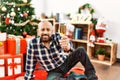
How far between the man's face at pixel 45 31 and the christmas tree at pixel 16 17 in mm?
1442

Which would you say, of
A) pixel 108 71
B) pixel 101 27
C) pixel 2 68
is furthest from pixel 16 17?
pixel 108 71

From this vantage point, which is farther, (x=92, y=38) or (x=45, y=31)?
(x=92, y=38)

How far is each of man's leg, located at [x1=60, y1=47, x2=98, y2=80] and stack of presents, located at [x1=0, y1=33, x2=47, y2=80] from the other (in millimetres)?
740

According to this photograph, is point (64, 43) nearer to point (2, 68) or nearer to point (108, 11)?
point (2, 68)

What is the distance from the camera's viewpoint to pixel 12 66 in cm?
256

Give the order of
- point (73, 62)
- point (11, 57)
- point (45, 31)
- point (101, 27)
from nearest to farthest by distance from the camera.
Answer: point (45, 31) < point (73, 62) < point (11, 57) < point (101, 27)

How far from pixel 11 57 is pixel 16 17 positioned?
1.18 m

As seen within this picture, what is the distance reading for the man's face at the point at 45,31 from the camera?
2.08 meters

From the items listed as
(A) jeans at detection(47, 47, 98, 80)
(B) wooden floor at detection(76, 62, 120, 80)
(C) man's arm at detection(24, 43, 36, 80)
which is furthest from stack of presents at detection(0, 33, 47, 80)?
(B) wooden floor at detection(76, 62, 120, 80)

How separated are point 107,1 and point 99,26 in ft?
2.02

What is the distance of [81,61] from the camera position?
7.07 ft

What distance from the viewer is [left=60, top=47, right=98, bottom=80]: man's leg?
209 centimetres

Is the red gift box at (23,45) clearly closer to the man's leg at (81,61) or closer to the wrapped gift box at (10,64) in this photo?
the wrapped gift box at (10,64)

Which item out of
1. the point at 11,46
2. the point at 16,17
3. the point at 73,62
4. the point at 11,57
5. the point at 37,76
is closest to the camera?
the point at 73,62
